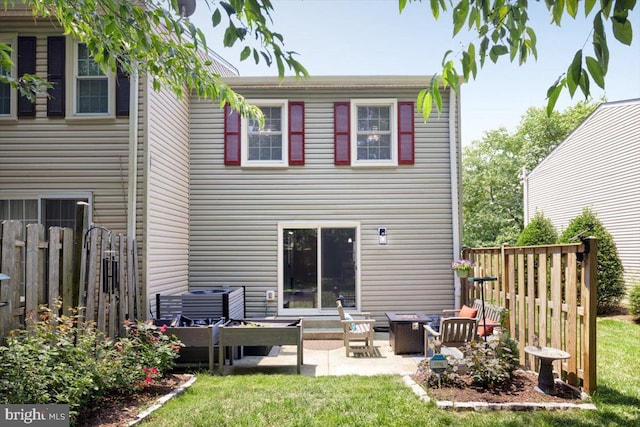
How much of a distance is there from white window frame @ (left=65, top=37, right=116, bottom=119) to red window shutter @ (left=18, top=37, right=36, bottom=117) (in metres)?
0.56

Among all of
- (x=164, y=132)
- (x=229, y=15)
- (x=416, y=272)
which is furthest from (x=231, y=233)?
(x=229, y=15)

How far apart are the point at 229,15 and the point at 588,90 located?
182cm

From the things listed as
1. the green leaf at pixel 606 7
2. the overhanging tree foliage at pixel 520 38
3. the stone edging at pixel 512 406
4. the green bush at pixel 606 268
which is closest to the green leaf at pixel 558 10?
the overhanging tree foliage at pixel 520 38

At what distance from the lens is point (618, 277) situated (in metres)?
11.2

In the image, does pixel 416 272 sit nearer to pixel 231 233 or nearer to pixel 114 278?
pixel 231 233

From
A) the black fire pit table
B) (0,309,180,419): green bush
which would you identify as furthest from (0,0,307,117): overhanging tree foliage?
the black fire pit table

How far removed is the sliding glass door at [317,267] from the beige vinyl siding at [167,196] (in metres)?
1.99

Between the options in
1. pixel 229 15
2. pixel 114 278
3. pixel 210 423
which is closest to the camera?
pixel 229 15

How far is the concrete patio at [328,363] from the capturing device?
6.11m

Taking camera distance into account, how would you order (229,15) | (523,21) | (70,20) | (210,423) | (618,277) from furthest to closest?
(618,277) → (70,20) → (210,423) → (229,15) → (523,21)

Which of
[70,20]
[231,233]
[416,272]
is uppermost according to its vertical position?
[70,20]

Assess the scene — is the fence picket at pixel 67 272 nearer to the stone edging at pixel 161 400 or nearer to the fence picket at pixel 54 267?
A: the fence picket at pixel 54 267

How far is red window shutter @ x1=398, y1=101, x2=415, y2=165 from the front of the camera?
8.95 meters

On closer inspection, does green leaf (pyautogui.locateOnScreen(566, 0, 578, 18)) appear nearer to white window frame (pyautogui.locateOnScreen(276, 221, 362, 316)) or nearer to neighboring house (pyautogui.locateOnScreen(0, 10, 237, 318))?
neighboring house (pyautogui.locateOnScreen(0, 10, 237, 318))
